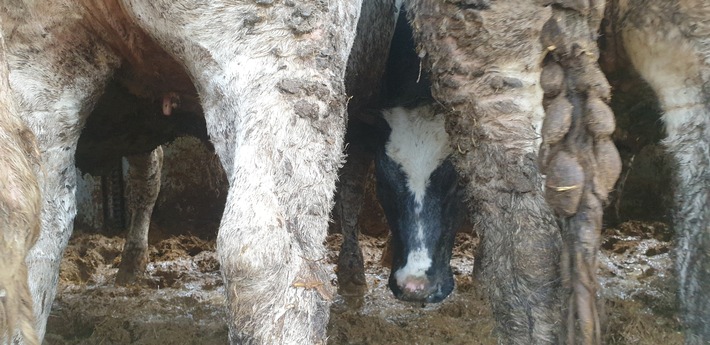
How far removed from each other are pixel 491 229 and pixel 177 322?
1876 mm

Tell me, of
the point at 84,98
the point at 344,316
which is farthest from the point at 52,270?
the point at 344,316

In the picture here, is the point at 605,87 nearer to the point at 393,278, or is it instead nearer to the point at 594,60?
the point at 594,60

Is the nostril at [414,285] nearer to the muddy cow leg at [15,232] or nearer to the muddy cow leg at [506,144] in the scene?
the muddy cow leg at [506,144]

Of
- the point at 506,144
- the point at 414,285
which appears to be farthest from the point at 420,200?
the point at 506,144

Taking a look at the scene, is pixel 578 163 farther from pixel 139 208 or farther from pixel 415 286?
pixel 139 208

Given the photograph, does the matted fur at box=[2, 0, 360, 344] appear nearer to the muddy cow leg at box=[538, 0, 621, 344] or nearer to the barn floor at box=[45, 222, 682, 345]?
the muddy cow leg at box=[538, 0, 621, 344]

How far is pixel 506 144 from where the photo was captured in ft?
7.38

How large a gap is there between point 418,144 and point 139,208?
1961mm

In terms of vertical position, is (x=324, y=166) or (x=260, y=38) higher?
(x=260, y=38)

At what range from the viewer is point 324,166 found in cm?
201

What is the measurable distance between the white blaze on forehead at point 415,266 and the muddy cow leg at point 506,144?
2.72ft

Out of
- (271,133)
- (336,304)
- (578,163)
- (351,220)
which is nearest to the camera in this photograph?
(578,163)

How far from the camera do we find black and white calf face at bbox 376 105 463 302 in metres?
3.23

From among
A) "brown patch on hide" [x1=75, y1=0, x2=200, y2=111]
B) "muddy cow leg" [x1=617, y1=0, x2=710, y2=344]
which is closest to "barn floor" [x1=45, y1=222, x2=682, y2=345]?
"brown patch on hide" [x1=75, y1=0, x2=200, y2=111]
